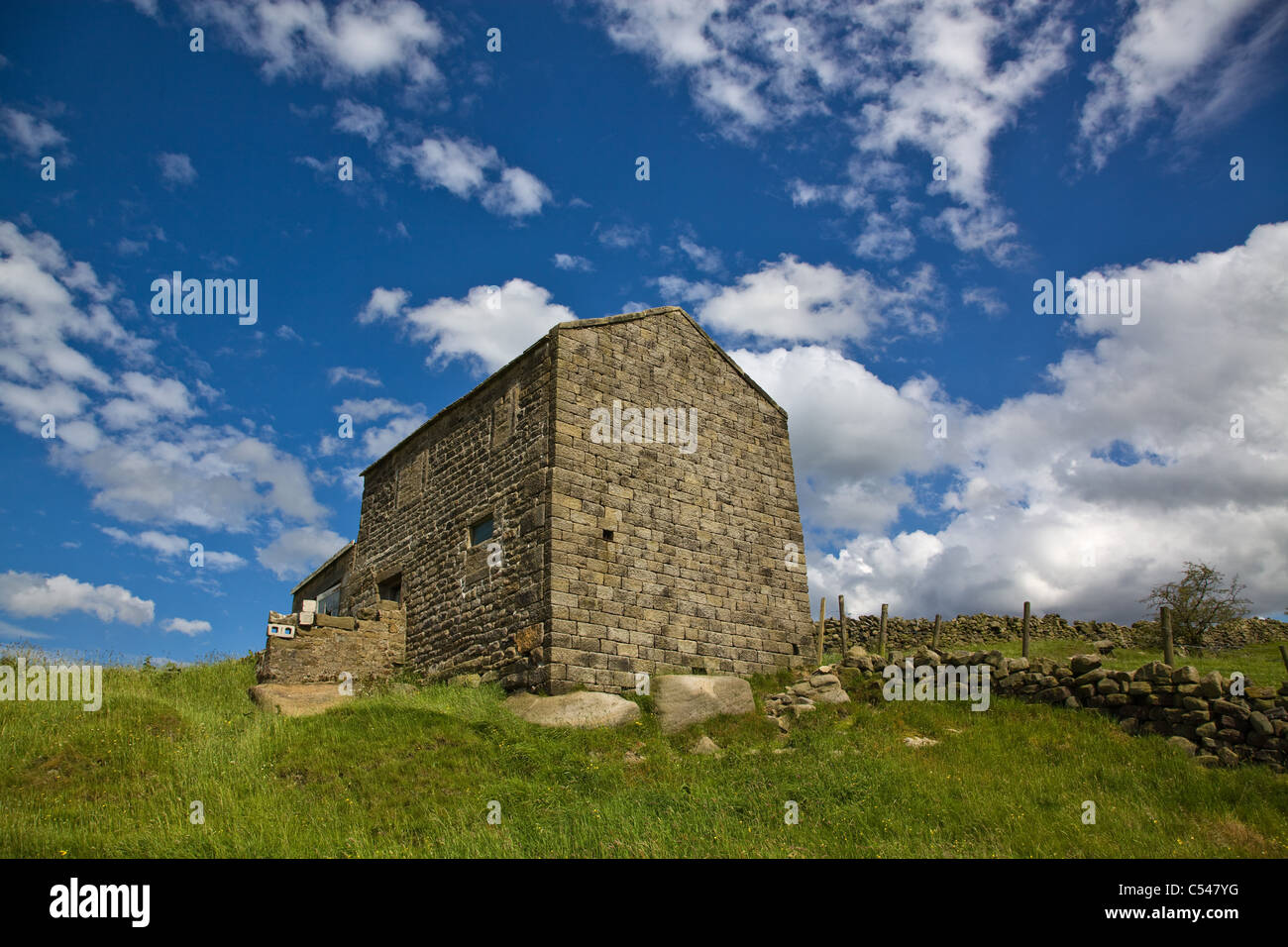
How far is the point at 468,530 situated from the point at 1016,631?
758 inches

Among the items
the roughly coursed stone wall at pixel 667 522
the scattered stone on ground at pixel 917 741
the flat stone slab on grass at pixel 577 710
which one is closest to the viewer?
the scattered stone on ground at pixel 917 741

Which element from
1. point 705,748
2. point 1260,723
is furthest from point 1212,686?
point 705,748

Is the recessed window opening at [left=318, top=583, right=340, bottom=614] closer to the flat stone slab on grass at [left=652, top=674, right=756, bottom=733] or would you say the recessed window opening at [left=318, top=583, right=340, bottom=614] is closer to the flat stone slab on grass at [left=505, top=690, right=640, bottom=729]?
the flat stone slab on grass at [left=505, top=690, right=640, bottom=729]

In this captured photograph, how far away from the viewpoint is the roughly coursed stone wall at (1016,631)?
79.2 feet

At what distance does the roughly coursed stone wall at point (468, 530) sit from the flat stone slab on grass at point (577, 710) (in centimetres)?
54

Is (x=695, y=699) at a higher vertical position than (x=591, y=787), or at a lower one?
higher

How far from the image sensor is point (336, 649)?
53.4 feet

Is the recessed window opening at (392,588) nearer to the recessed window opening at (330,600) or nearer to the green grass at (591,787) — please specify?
the recessed window opening at (330,600)

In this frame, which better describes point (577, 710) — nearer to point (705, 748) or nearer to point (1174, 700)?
point (705, 748)

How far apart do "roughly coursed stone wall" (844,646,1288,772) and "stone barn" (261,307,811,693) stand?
5.25m

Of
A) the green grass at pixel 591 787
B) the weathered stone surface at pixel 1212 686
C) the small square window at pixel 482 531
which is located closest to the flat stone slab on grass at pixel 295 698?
the green grass at pixel 591 787
